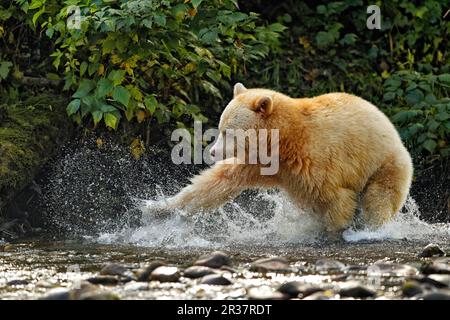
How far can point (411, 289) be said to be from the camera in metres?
4.93

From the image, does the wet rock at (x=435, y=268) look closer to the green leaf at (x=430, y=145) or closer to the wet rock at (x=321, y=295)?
the wet rock at (x=321, y=295)

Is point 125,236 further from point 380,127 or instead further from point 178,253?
point 380,127

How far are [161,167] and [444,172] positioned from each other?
9.77 ft

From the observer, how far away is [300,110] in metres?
7.43

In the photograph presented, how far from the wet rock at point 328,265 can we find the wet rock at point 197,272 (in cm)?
74

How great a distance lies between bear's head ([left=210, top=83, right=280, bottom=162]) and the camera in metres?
7.34

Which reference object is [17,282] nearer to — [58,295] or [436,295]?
[58,295]

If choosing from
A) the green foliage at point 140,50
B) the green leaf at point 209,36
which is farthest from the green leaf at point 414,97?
the green leaf at point 209,36

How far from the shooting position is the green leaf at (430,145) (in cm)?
932

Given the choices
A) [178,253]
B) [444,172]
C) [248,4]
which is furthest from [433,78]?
[178,253]

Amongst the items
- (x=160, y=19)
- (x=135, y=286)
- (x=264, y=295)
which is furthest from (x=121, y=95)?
(x=264, y=295)

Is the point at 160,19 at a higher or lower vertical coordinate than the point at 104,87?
higher

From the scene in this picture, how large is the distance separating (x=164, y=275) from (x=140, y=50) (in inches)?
120

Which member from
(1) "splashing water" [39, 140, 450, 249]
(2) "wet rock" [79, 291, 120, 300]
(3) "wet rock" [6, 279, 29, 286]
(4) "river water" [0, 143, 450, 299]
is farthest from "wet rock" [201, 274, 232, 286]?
(1) "splashing water" [39, 140, 450, 249]
